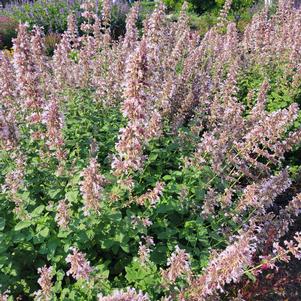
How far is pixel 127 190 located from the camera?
3.80m

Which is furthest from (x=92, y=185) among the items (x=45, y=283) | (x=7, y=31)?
(x=7, y=31)

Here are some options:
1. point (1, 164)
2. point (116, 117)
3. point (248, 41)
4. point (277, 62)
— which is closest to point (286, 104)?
point (277, 62)

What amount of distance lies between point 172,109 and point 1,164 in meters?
2.10

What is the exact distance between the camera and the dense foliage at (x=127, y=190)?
2.99 m

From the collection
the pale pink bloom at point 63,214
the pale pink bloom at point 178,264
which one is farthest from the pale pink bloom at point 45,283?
the pale pink bloom at point 178,264

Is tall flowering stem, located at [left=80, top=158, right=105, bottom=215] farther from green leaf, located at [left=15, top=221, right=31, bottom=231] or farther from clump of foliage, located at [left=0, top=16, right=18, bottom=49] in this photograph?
clump of foliage, located at [left=0, top=16, right=18, bottom=49]

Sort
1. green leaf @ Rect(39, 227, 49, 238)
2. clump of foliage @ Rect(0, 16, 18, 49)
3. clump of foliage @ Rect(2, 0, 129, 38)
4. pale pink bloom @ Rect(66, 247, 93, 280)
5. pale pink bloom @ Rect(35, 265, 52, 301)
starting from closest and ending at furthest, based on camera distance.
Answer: pale pink bloom @ Rect(66, 247, 93, 280)
pale pink bloom @ Rect(35, 265, 52, 301)
green leaf @ Rect(39, 227, 49, 238)
clump of foliage @ Rect(0, 16, 18, 49)
clump of foliage @ Rect(2, 0, 129, 38)

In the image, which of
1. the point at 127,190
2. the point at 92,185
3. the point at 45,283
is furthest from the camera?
the point at 127,190

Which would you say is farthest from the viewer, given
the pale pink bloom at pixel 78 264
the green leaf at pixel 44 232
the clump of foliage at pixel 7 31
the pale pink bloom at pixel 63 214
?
the clump of foliage at pixel 7 31

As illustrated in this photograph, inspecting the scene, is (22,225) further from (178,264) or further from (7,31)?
(7,31)

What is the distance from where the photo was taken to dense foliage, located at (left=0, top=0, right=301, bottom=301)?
299cm

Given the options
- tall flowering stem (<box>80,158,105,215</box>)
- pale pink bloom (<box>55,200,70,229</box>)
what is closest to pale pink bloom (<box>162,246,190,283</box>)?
tall flowering stem (<box>80,158,105,215</box>)

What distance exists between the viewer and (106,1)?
5.71 m

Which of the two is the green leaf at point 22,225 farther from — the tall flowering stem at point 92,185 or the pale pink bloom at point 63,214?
the tall flowering stem at point 92,185
